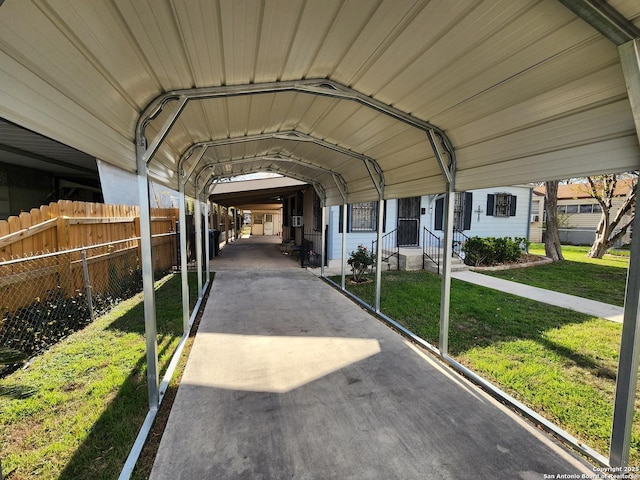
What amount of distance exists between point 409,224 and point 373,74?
814 centimetres

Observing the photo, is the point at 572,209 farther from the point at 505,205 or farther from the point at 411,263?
the point at 411,263

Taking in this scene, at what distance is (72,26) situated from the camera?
1.29m

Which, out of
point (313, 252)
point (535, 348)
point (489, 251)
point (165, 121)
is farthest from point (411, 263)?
point (165, 121)

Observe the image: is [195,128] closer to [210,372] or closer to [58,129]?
[58,129]

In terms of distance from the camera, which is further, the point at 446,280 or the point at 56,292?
the point at 56,292

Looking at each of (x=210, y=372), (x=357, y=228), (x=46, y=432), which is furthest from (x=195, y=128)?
(x=357, y=228)

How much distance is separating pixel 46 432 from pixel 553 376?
4.53 m

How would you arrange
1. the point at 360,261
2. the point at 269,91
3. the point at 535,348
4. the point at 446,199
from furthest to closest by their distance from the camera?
the point at 360,261 < the point at 535,348 < the point at 446,199 < the point at 269,91

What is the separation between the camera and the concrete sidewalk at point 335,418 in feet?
6.46

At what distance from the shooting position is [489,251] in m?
9.70

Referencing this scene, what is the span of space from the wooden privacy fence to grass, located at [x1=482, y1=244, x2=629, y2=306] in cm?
914

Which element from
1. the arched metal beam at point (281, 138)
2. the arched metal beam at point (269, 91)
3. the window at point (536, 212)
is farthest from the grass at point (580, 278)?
the window at point (536, 212)

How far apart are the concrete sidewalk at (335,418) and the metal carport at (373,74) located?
20.1 inches

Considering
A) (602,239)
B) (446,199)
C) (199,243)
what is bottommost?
(602,239)
